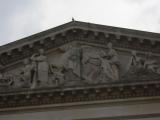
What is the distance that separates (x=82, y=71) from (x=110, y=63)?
1110mm

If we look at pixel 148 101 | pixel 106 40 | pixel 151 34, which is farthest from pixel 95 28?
pixel 148 101

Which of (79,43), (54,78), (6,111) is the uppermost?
(79,43)

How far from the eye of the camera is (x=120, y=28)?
786 inches

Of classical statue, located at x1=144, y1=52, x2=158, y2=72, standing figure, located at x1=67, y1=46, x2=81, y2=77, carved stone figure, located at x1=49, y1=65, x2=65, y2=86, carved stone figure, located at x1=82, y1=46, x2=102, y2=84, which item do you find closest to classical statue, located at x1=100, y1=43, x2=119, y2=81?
carved stone figure, located at x1=82, y1=46, x2=102, y2=84

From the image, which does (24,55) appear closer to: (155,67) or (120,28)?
(120,28)

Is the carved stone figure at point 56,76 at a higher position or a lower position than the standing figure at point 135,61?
lower

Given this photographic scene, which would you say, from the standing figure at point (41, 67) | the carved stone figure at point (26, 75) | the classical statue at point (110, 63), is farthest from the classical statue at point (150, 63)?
the carved stone figure at point (26, 75)

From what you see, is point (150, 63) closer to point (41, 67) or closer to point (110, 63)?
point (110, 63)

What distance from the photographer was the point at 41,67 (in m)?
20.1

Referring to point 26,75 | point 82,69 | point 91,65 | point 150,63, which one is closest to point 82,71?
point 82,69

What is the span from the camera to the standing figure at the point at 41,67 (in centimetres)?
1975

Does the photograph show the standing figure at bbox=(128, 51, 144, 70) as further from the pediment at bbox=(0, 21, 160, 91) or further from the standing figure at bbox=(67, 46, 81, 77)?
the standing figure at bbox=(67, 46, 81, 77)

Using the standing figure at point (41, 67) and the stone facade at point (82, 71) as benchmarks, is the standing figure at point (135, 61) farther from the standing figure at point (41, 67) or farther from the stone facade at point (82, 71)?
the standing figure at point (41, 67)

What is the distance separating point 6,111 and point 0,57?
7.52ft
